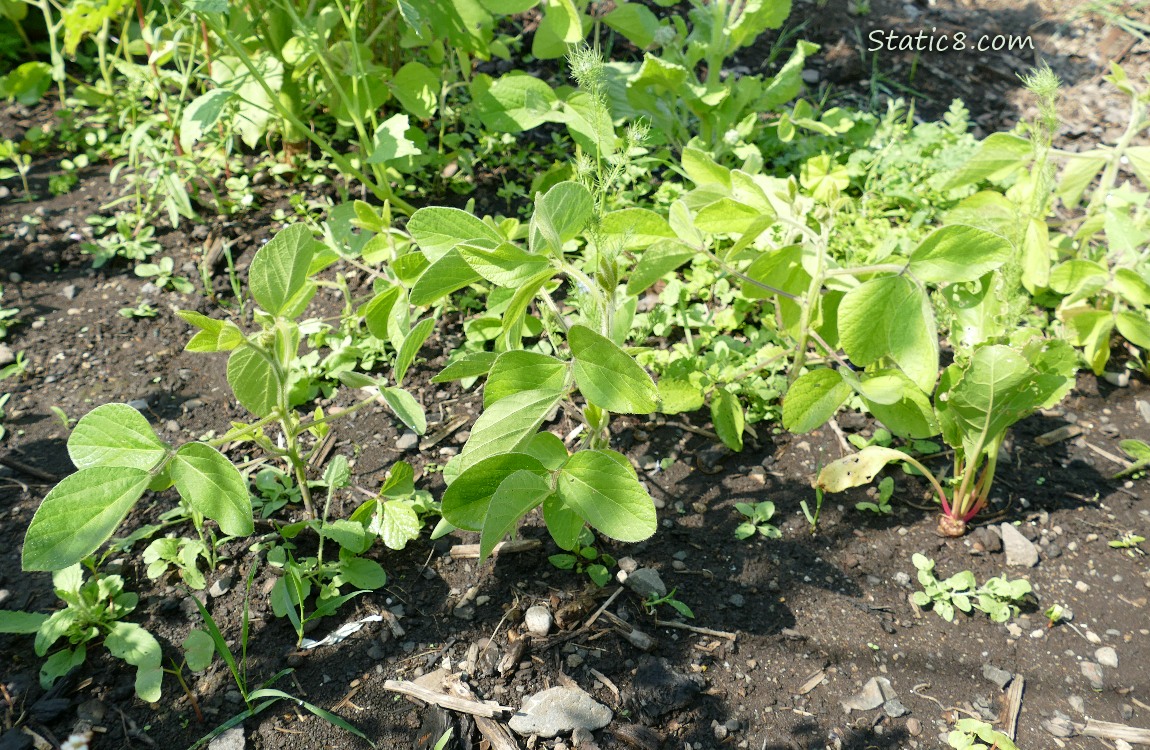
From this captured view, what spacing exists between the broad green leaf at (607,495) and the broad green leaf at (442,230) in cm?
48

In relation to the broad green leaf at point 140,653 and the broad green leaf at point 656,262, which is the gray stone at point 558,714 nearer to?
the broad green leaf at point 140,653

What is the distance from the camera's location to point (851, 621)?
1714mm

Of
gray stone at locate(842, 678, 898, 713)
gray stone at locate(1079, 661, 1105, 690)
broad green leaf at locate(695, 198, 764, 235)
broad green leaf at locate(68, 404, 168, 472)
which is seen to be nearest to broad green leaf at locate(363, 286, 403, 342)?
broad green leaf at locate(68, 404, 168, 472)

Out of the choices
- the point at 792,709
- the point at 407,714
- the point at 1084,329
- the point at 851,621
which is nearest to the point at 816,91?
the point at 1084,329

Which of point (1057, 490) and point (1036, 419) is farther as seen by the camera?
point (1036, 419)

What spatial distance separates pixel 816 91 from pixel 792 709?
110 inches

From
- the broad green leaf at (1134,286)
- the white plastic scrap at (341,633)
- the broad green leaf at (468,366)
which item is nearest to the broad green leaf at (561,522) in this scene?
the broad green leaf at (468,366)

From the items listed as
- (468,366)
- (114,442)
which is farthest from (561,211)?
(114,442)

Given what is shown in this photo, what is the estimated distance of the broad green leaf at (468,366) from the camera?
1622 millimetres

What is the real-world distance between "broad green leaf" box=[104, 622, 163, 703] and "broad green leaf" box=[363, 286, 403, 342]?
0.75 m

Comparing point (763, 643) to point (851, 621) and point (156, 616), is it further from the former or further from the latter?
point (156, 616)

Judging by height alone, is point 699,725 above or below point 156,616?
below

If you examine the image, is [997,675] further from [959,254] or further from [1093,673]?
[959,254]

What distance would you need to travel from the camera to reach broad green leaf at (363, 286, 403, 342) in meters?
1.83
